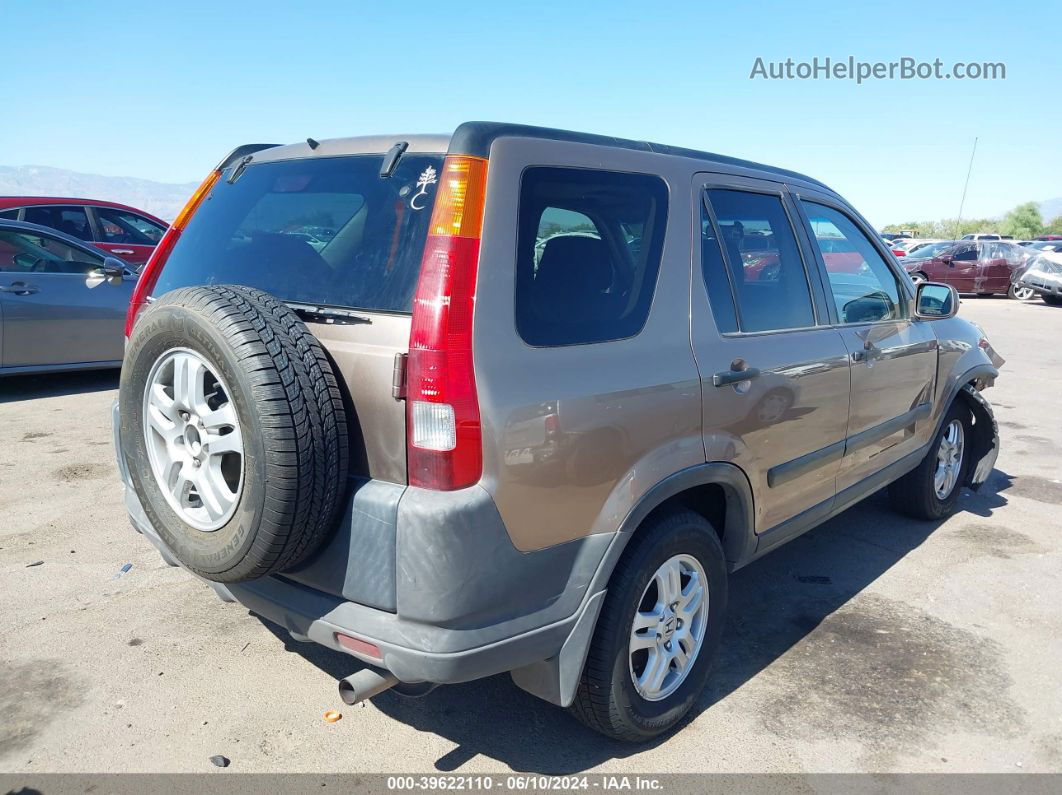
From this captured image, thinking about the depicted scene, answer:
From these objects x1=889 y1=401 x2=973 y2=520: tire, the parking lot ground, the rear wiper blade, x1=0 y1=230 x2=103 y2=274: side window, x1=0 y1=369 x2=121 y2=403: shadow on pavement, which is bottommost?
x1=0 y1=369 x2=121 y2=403: shadow on pavement

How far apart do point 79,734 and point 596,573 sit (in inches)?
72.4

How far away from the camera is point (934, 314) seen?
430 cm

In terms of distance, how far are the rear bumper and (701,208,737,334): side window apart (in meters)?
1.00

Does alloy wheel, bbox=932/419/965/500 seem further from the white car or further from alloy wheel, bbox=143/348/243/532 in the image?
the white car

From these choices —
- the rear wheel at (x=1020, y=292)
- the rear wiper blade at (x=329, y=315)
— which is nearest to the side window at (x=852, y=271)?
the rear wiper blade at (x=329, y=315)

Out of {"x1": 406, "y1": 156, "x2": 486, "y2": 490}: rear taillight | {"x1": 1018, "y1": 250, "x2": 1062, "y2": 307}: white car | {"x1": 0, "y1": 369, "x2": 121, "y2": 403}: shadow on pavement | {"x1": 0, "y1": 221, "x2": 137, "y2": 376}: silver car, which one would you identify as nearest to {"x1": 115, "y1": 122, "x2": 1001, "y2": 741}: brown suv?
{"x1": 406, "y1": 156, "x2": 486, "y2": 490}: rear taillight

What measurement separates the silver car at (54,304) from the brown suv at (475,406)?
16.0 feet

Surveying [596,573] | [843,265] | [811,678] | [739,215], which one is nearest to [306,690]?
[596,573]

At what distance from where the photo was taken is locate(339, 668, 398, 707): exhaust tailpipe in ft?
7.29

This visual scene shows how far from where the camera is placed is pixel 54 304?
7348 mm

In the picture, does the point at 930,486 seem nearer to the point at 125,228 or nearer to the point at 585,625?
the point at 585,625

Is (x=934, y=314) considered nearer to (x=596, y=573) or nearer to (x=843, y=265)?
(x=843, y=265)

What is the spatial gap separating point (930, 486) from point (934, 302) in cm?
115

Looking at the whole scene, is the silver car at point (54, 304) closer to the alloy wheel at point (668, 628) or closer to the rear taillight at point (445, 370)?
the rear taillight at point (445, 370)
